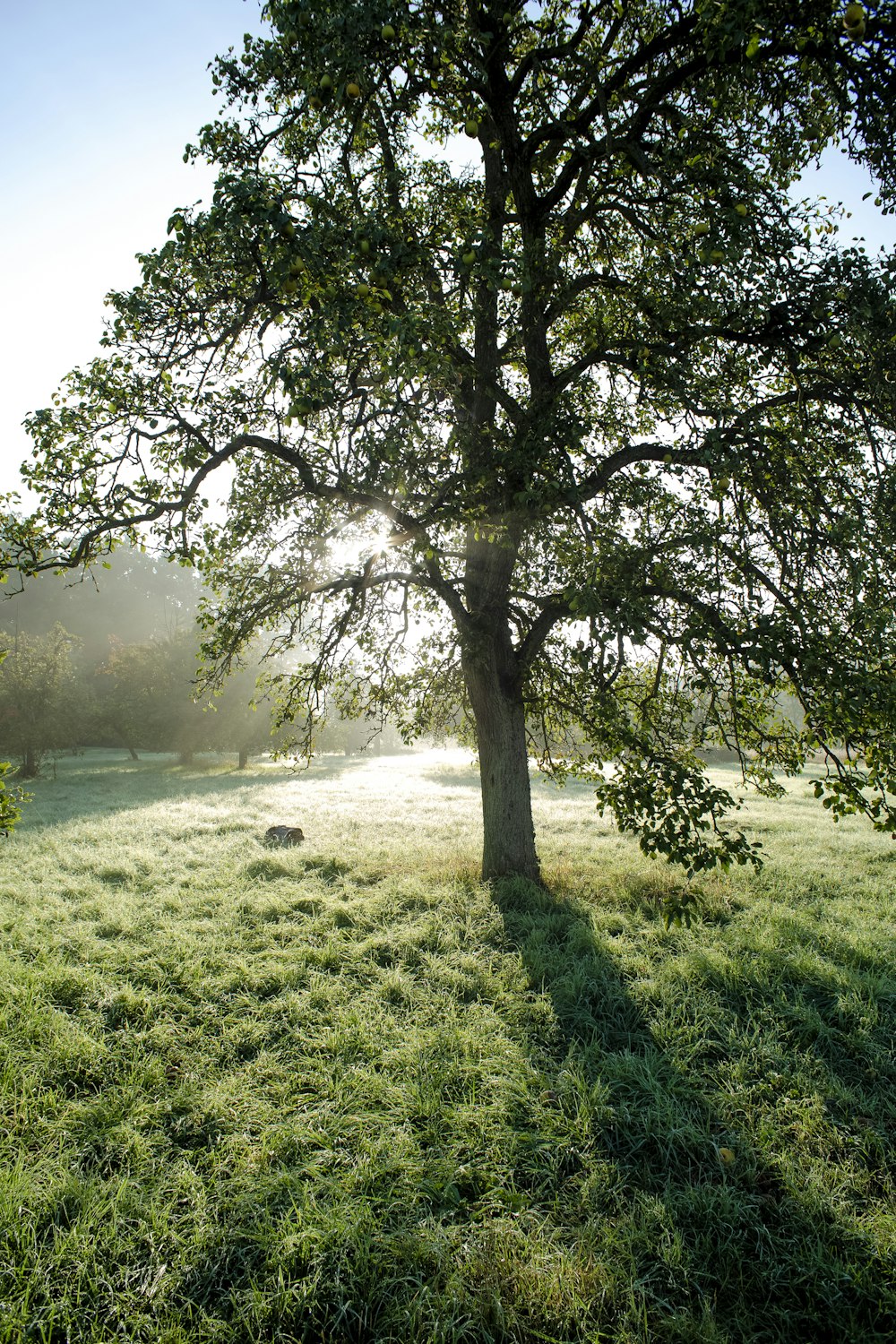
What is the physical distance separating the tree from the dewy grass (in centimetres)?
187

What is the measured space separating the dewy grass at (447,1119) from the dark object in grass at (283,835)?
14.5 feet

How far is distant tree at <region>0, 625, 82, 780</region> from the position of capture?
91.4 ft

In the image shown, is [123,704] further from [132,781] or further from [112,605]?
[112,605]

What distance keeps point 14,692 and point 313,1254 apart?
3161 centimetres

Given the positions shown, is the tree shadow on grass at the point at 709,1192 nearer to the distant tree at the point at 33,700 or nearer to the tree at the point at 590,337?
the tree at the point at 590,337

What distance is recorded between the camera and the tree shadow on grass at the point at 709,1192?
304 centimetres

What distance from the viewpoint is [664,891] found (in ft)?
30.2

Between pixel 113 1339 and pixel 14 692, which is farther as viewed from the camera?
pixel 14 692

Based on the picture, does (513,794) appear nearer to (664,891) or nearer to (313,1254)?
(664,891)

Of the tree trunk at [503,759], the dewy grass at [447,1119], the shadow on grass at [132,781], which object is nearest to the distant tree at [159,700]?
the shadow on grass at [132,781]

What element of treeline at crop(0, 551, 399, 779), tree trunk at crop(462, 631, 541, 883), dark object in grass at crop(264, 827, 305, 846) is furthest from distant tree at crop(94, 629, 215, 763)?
tree trunk at crop(462, 631, 541, 883)

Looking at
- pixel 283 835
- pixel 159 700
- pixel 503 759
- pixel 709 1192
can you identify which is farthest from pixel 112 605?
pixel 709 1192

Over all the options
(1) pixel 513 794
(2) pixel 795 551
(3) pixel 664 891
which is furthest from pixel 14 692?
(2) pixel 795 551

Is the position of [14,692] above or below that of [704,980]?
above
